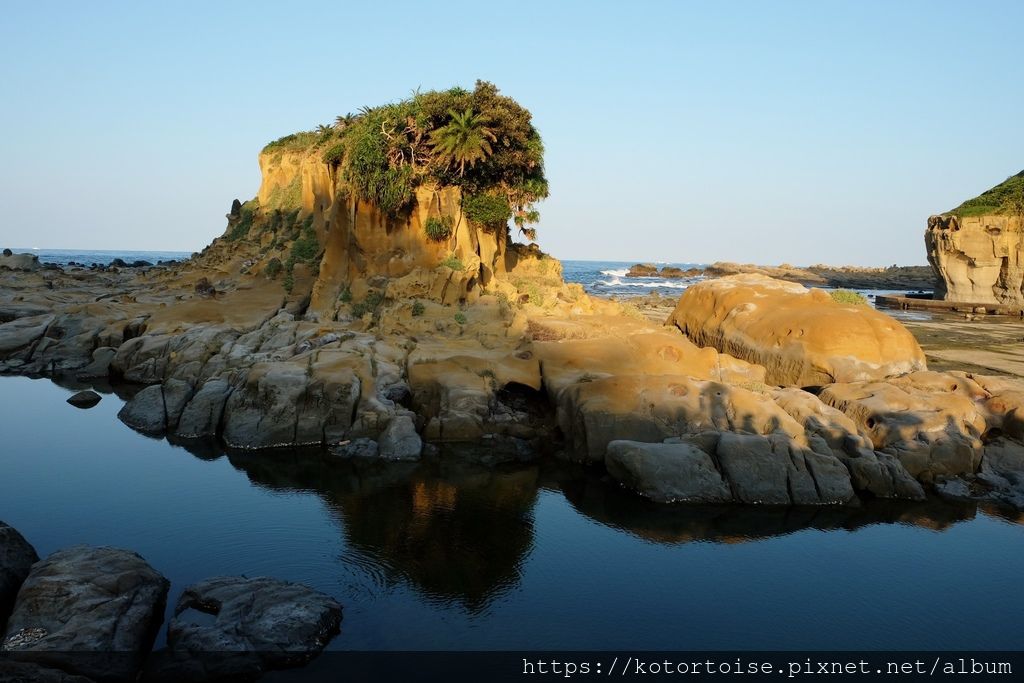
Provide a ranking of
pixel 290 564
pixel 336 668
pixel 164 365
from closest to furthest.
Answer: pixel 336 668
pixel 290 564
pixel 164 365

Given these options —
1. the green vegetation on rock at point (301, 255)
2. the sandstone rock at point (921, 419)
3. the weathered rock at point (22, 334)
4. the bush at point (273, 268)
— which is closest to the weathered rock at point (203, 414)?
the green vegetation on rock at point (301, 255)

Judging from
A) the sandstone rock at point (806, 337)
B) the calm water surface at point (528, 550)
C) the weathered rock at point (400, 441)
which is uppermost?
the sandstone rock at point (806, 337)

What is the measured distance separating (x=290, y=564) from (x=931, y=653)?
12.4 m

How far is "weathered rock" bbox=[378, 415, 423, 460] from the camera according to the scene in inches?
914

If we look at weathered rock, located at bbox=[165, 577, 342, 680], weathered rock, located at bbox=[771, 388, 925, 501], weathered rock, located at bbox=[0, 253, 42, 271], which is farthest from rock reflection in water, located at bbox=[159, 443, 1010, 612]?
weathered rock, located at bbox=[0, 253, 42, 271]

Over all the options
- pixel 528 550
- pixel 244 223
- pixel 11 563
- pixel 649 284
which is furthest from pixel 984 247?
pixel 11 563

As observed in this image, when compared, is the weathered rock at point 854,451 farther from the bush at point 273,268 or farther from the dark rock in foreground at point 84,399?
the bush at point 273,268

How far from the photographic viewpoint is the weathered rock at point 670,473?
64.3 ft

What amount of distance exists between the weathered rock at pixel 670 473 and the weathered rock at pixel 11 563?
543 inches

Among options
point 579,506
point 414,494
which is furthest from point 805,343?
point 414,494

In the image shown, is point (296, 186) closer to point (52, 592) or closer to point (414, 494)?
point (414, 494)

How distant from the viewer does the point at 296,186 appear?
1992 inches

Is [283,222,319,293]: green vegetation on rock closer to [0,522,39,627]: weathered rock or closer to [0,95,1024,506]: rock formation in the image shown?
[0,95,1024,506]: rock formation

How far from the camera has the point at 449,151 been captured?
112 ft
